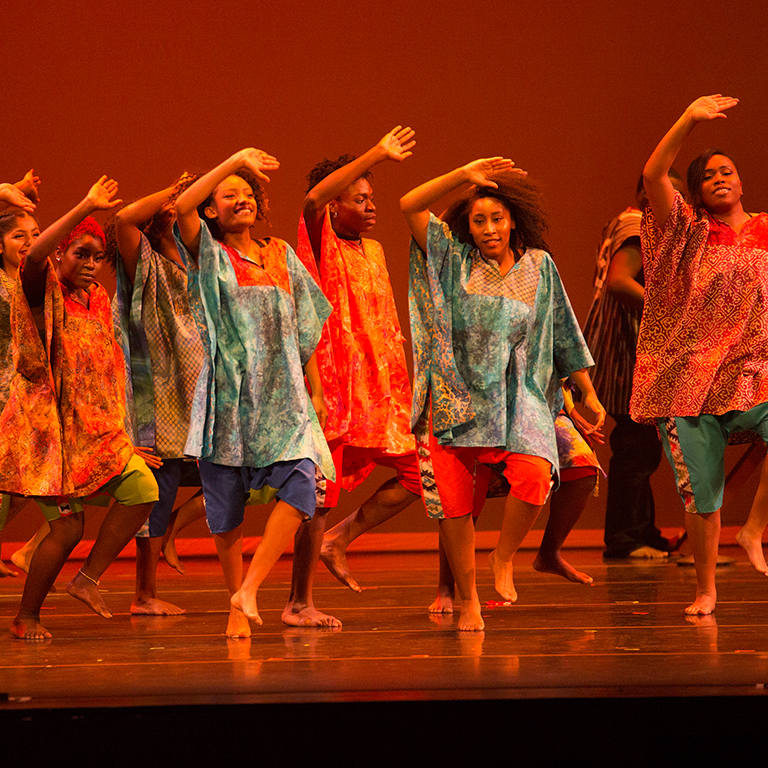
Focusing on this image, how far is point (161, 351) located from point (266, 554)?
4.18 ft

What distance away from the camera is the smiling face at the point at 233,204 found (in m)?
3.64

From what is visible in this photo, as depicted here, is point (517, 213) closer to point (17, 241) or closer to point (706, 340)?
point (706, 340)

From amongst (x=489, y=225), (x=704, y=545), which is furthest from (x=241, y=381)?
(x=704, y=545)

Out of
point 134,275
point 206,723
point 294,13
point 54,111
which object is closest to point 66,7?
point 54,111

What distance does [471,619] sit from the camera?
3418mm

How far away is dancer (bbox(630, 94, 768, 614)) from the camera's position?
144 inches

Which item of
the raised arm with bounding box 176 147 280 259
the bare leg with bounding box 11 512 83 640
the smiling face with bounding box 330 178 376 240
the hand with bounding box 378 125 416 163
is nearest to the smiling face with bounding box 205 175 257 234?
Answer: the raised arm with bounding box 176 147 280 259

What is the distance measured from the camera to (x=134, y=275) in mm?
4242

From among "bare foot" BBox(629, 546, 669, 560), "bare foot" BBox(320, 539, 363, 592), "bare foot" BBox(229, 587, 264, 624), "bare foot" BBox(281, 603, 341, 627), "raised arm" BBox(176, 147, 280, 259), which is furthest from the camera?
"bare foot" BBox(629, 546, 669, 560)

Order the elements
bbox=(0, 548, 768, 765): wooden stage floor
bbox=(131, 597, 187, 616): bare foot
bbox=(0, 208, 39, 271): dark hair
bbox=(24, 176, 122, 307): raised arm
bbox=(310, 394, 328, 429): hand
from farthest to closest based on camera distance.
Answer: bbox=(131, 597, 187, 616): bare foot → bbox=(0, 208, 39, 271): dark hair → bbox=(310, 394, 328, 429): hand → bbox=(24, 176, 122, 307): raised arm → bbox=(0, 548, 768, 765): wooden stage floor

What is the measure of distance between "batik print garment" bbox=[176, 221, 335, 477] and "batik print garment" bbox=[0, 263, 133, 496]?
43cm

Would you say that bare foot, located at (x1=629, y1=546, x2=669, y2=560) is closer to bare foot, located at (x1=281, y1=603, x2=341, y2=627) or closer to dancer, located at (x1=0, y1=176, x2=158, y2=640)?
bare foot, located at (x1=281, y1=603, x2=341, y2=627)

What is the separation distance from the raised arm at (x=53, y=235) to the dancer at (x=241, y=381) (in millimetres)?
260

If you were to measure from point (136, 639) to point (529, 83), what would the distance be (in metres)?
4.70
